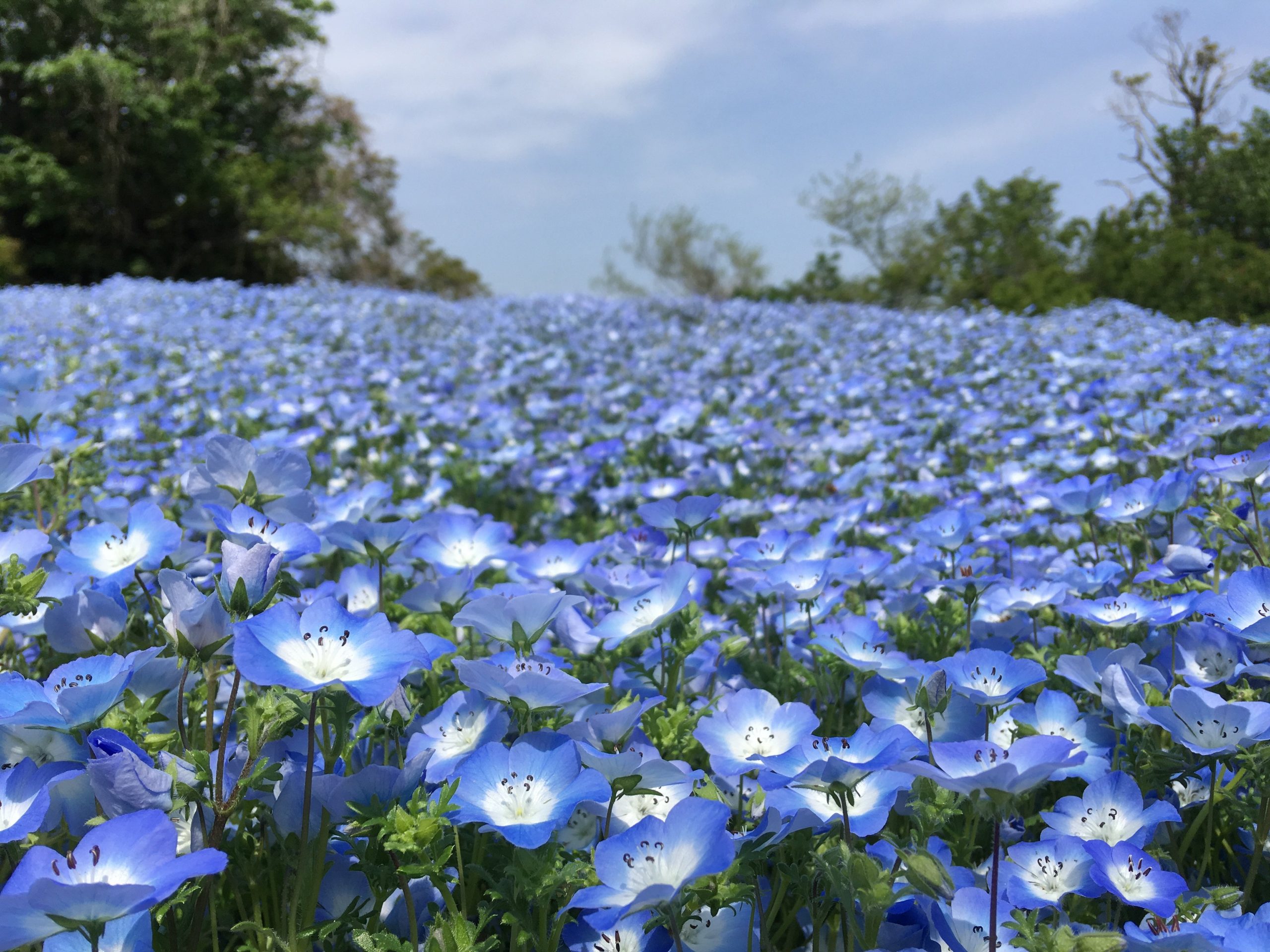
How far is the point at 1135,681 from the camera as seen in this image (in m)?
1.22

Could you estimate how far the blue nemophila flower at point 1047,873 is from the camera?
103cm

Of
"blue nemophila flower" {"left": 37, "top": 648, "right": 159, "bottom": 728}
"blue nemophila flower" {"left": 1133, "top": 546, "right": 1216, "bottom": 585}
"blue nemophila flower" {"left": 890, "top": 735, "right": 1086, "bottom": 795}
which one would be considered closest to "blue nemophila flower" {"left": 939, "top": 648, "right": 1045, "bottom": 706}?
"blue nemophila flower" {"left": 890, "top": 735, "right": 1086, "bottom": 795}

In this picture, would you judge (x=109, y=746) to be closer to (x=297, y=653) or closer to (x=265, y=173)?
(x=297, y=653)

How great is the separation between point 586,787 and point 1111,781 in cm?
72

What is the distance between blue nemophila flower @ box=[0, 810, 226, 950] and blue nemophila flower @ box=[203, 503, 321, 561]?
17.4 inches

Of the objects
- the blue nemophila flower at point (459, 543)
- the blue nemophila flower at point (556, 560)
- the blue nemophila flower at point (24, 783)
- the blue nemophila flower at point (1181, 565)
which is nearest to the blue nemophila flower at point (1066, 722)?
the blue nemophila flower at point (1181, 565)

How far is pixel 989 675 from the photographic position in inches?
50.1

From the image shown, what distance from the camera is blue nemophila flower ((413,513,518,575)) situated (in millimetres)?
1809

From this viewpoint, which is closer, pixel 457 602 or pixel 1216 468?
pixel 457 602

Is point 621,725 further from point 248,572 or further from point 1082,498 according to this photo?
point 1082,498

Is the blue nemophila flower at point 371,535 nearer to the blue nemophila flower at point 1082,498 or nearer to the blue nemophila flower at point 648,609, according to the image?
the blue nemophila flower at point 648,609

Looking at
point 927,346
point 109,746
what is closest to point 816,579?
point 109,746

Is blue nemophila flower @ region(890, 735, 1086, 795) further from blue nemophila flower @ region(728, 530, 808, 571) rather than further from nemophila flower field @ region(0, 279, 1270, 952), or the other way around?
blue nemophila flower @ region(728, 530, 808, 571)

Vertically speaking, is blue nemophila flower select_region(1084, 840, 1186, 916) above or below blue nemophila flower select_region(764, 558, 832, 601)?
below
